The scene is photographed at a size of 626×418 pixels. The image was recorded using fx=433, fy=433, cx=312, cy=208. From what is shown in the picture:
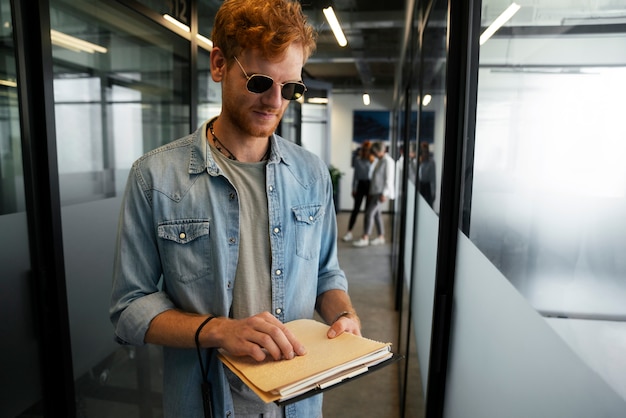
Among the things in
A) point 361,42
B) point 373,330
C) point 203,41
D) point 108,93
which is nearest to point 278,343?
point 108,93

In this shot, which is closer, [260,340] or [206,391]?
[260,340]

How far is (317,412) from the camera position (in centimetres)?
127

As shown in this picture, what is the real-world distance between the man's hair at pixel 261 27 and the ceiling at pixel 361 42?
1.06 feet

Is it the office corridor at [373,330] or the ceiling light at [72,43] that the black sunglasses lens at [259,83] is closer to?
the ceiling light at [72,43]

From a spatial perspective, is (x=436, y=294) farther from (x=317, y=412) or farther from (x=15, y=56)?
(x=15, y=56)

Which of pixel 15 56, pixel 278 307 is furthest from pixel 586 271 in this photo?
pixel 15 56

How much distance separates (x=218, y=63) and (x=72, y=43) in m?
1.46

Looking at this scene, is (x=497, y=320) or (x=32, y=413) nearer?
(x=497, y=320)

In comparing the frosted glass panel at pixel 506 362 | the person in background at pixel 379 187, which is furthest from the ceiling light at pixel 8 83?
the person in background at pixel 379 187

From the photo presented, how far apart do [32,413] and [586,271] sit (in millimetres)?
2273

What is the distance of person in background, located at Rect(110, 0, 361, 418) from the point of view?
1033 mm

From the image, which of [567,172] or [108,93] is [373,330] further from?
[567,172]

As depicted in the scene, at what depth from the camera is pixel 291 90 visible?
1099mm

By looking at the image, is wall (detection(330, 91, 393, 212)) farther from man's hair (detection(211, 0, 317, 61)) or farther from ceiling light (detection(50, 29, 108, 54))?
man's hair (detection(211, 0, 317, 61))
